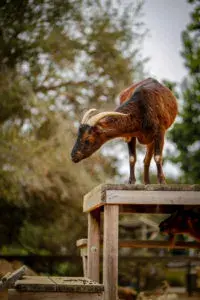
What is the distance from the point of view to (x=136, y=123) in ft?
17.9

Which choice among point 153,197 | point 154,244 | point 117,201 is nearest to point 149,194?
point 153,197

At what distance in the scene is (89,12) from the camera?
46.0 ft

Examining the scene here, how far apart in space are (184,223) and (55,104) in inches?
309

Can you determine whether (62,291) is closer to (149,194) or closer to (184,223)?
(149,194)

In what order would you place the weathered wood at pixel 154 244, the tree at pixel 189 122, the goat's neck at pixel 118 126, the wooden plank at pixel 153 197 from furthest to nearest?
the tree at pixel 189 122 < the weathered wood at pixel 154 244 < the goat's neck at pixel 118 126 < the wooden plank at pixel 153 197

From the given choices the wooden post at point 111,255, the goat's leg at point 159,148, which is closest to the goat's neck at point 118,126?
the goat's leg at point 159,148

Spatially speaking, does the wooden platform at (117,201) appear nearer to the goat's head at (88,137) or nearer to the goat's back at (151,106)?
the goat's head at (88,137)

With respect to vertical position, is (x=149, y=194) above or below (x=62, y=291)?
above

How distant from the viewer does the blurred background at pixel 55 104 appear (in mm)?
12188

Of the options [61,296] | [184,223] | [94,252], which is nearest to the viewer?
[61,296]

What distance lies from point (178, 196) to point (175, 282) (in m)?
17.9

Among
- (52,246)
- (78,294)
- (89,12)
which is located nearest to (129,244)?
(78,294)

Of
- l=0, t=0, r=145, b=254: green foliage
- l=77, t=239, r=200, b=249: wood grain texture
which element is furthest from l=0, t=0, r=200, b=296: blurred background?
l=77, t=239, r=200, b=249: wood grain texture

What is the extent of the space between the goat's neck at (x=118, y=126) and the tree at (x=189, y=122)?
10137 millimetres
